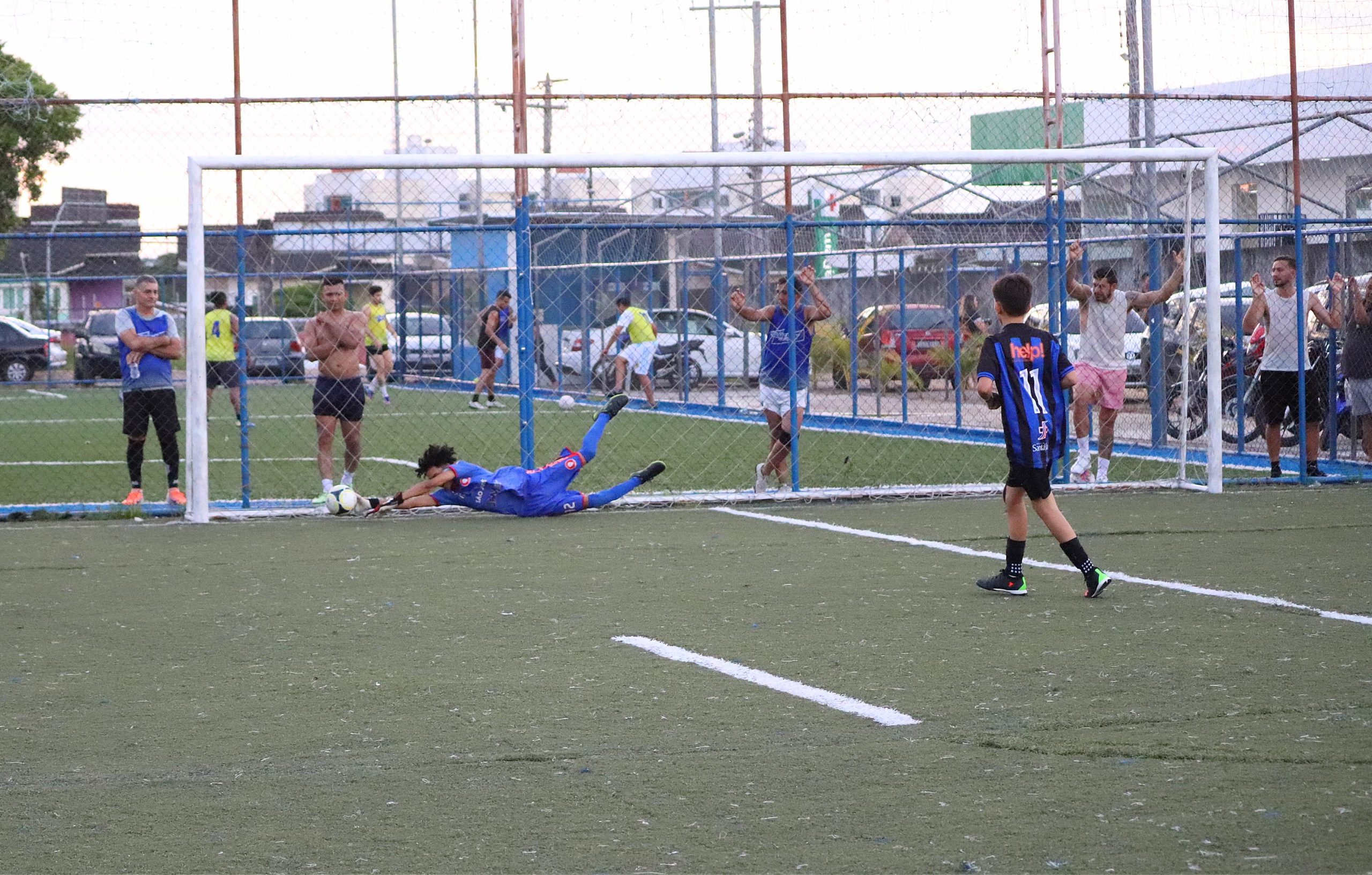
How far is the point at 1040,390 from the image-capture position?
317 inches

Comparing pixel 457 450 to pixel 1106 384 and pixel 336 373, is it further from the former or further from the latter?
pixel 1106 384

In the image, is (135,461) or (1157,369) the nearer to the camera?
(135,461)

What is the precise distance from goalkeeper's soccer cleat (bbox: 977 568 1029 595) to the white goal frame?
15.4ft

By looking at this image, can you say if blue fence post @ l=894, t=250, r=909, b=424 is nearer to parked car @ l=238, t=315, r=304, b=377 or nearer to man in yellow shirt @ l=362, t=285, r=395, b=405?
man in yellow shirt @ l=362, t=285, r=395, b=405

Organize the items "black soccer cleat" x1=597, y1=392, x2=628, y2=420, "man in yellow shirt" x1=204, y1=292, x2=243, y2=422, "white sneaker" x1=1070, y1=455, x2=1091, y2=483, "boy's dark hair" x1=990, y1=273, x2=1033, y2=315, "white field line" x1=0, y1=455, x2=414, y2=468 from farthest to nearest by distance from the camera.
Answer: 1. "man in yellow shirt" x1=204, y1=292, x2=243, y2=422
2. "white field line" x1=0, y1=455, x2=414, y2=468
3. "white sneaker" x1=1070, y1=455, x2=1091, y2=483
4. "black soccer cleat" x1=597, y1=392, x2=628, y2=420
5. "boy's dark hair" x1=990, y1=273, x2=1033, y2=315

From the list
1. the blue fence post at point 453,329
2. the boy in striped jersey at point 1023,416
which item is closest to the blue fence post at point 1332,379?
the boy in striped jersey at point 1023,416

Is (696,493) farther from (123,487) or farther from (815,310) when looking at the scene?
(123,487)

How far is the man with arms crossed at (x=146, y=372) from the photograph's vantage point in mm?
12516

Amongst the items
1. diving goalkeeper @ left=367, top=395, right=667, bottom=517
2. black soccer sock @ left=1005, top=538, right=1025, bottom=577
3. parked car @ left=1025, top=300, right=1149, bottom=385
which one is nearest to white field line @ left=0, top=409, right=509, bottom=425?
parked car @ left=1025, top=300, right=1149, bottom=385

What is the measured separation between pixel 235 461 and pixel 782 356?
666 centimetres

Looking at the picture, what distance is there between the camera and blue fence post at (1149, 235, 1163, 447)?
1628 centimetres

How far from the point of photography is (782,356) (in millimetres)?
13117

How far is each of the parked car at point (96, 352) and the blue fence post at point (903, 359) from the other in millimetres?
17500

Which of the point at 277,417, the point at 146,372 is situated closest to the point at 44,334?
the point at 277,417
